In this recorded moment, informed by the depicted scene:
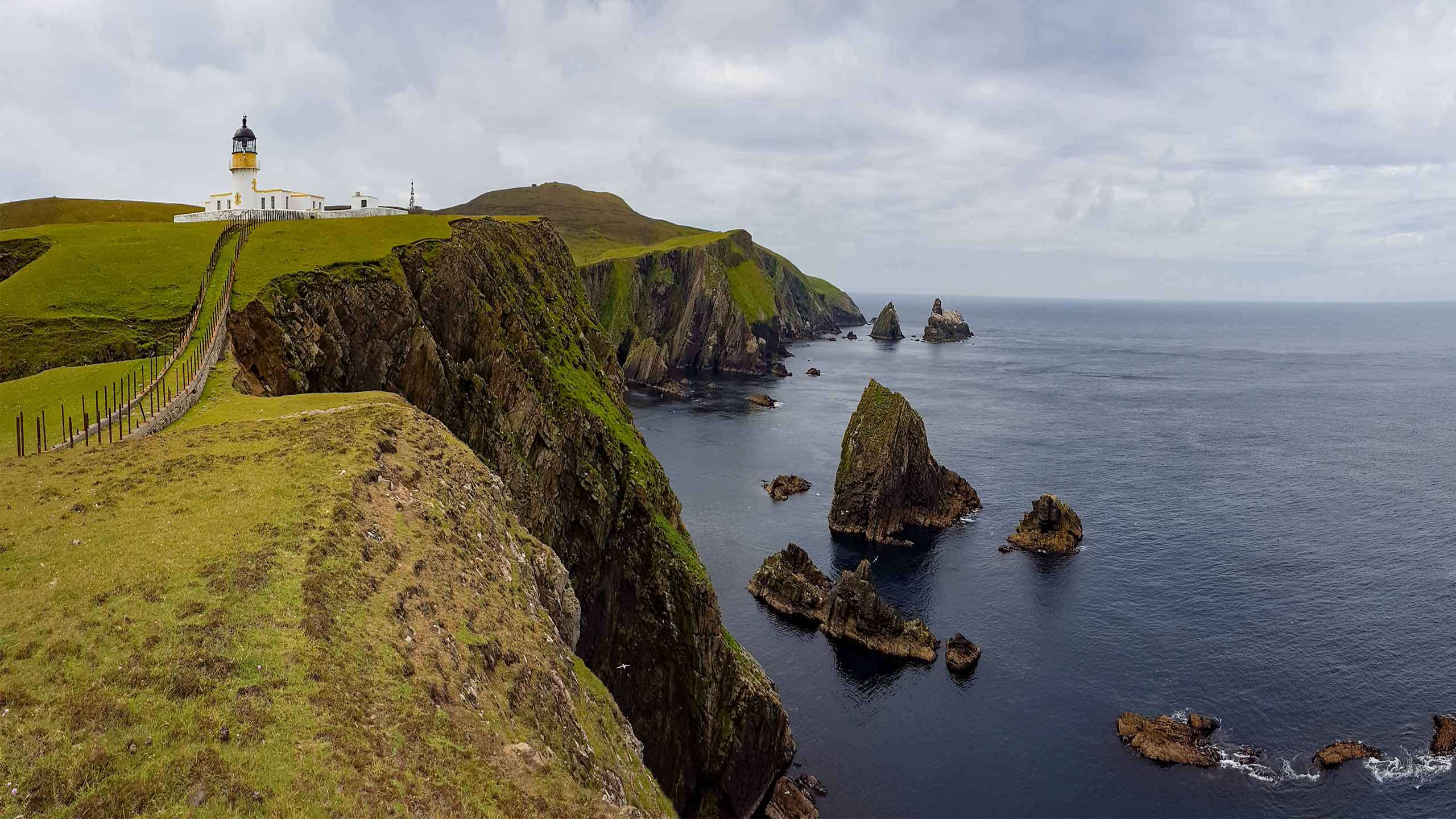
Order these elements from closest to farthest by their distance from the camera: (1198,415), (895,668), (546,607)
Answer: (546,607), (895,668), (1198,415)

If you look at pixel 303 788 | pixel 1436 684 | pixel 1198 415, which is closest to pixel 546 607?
pixel 303 788

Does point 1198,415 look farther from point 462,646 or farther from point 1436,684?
point 462,646

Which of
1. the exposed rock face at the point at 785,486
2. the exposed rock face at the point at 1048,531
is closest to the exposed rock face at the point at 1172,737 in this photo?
the exposed rock face at the point at 1048,531

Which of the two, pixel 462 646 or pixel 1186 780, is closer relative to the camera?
pixel 462 646

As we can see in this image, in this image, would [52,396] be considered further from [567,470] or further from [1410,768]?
[1410,768]

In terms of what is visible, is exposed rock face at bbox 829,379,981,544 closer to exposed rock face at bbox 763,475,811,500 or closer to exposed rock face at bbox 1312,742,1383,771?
exposed rock face at bbox 763,475,811,500

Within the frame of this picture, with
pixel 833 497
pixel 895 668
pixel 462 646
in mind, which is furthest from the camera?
pixel 833 497

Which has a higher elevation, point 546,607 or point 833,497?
point 546,607

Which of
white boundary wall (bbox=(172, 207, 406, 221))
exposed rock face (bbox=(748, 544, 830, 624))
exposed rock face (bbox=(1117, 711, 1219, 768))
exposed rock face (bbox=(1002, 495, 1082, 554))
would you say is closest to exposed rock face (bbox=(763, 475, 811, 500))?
exposed rock face (bbox=(748, 544, 830, 624))
